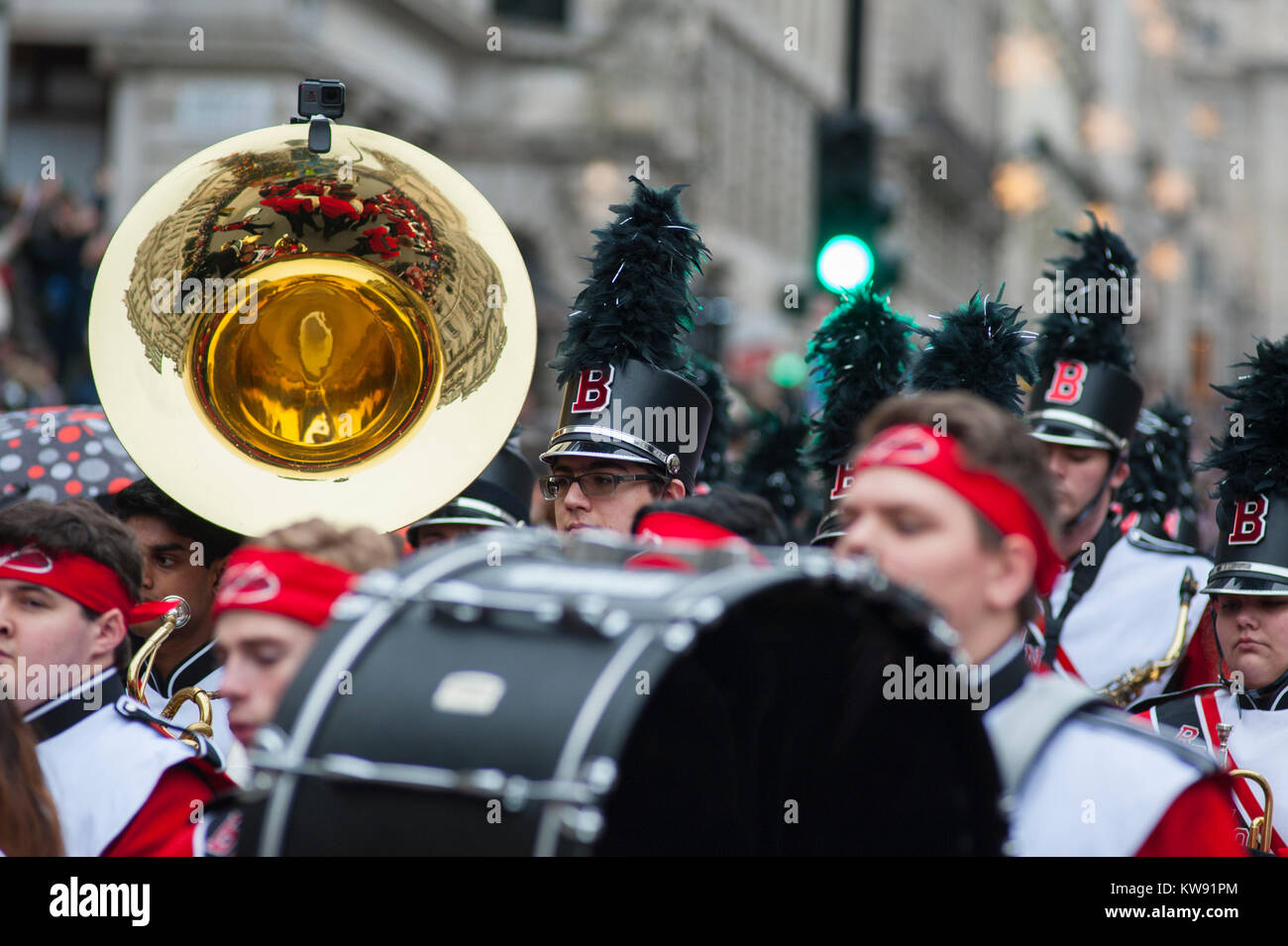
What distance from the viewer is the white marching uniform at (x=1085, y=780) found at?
266 centimetres

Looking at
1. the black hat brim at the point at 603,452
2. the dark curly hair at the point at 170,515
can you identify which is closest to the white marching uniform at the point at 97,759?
the dark curly hair at the point at 170,515

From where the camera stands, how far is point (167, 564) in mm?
4848

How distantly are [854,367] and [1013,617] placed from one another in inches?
90.4

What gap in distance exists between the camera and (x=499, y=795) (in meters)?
2.33

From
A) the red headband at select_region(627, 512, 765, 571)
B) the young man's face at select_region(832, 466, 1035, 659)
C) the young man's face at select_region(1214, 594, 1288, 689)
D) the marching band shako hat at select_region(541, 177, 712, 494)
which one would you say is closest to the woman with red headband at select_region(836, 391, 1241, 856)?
the young man's face at select_region(832, 466, 1035, 659)

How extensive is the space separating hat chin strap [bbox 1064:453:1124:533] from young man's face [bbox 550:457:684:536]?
139 cm

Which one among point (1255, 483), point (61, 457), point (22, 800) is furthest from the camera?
point (61, 457)

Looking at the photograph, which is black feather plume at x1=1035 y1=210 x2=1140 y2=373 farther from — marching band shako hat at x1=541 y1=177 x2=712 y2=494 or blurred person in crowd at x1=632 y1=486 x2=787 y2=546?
blurred person in crowd at x1=632 y1=486 x2=787 y2=546

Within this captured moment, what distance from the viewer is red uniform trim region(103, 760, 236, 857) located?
10.8 ft

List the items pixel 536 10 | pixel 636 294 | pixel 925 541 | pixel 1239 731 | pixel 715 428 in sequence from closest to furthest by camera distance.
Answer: pixel 925 541
pixel 1239 731
pixel 636 294
pixel 715 428
pixel 536 10

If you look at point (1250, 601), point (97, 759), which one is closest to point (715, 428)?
point (1250, 601)

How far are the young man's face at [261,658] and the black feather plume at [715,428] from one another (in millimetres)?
3266

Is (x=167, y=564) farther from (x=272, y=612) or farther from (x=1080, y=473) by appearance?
(x=1080, y=473)
